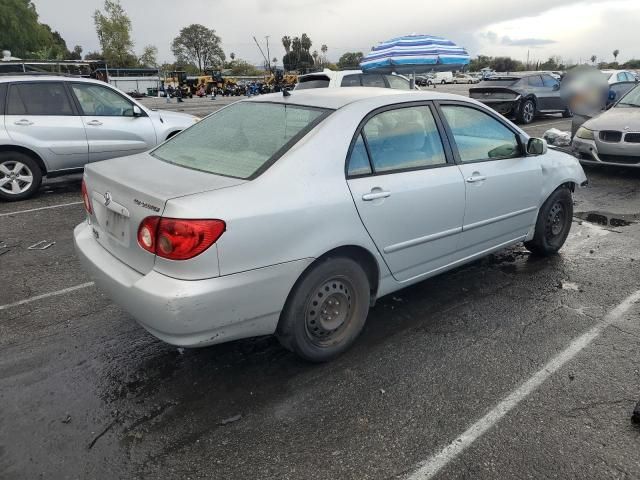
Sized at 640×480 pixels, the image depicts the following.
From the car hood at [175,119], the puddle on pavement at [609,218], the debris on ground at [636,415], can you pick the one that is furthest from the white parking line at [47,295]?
the puddle on pavement at [609,218]

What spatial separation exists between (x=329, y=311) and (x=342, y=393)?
1.64ft

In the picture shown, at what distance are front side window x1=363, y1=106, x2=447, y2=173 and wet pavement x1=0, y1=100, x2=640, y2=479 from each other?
1.15 m

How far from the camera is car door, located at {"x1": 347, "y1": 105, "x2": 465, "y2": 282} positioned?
3084mm

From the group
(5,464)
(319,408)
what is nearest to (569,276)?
(319,408)

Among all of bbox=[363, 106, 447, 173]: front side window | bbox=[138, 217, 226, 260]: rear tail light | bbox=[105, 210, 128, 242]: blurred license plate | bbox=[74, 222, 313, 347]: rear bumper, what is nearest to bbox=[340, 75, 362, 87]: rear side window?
bbox=[363, 106, 447, 173]: front side window

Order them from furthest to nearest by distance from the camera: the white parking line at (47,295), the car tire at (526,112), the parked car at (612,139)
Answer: the car tire at (526,112) < the parked car at (612,139) < the white parking line at (47,295)

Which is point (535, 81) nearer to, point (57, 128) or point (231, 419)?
point (57, 128)

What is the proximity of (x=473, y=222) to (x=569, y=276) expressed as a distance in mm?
1332

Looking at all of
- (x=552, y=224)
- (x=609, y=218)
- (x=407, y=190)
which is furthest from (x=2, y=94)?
(x=609, y=218)

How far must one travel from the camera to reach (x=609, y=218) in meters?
6.24

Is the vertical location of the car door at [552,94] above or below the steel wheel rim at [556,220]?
above

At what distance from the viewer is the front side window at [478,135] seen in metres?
3.74

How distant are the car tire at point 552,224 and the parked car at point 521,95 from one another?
11831 millimetres

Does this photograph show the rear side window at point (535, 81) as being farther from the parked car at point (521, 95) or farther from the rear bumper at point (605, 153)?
the rear bumper at point (605, 153)
